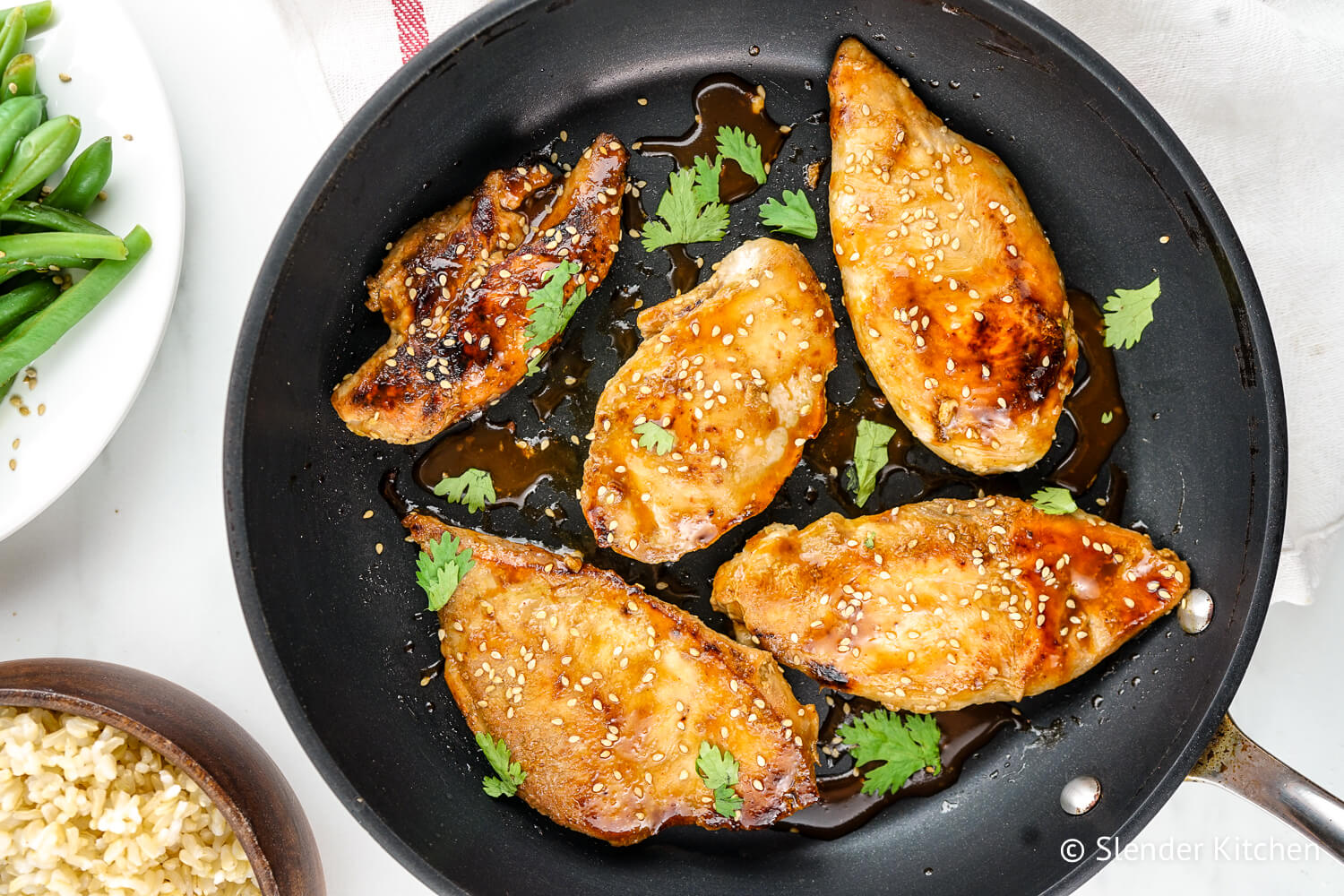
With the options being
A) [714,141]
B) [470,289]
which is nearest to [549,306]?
[470,289]

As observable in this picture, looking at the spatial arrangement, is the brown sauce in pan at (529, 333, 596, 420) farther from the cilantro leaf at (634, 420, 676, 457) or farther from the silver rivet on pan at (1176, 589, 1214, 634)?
the silver rivet on pan at (1176, 589, 1214, 634)

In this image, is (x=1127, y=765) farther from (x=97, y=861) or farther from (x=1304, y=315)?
(x=97, y=861)

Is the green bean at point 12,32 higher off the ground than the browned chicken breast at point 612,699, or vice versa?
the green bean at point 12,32

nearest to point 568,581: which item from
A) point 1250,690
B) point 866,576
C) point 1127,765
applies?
point 866,576

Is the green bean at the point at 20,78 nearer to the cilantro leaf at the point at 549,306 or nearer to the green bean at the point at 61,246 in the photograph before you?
the green bean at the point at 61,246

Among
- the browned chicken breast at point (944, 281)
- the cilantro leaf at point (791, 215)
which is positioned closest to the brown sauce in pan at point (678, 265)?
the cilantro leaf at point (791, 215)

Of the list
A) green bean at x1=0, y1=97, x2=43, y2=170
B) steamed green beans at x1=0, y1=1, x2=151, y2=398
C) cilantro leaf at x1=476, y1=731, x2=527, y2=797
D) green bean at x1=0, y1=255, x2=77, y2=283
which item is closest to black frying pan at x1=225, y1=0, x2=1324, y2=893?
cilantro leaf at x1=476, y1=731, x2=527, y2=797
